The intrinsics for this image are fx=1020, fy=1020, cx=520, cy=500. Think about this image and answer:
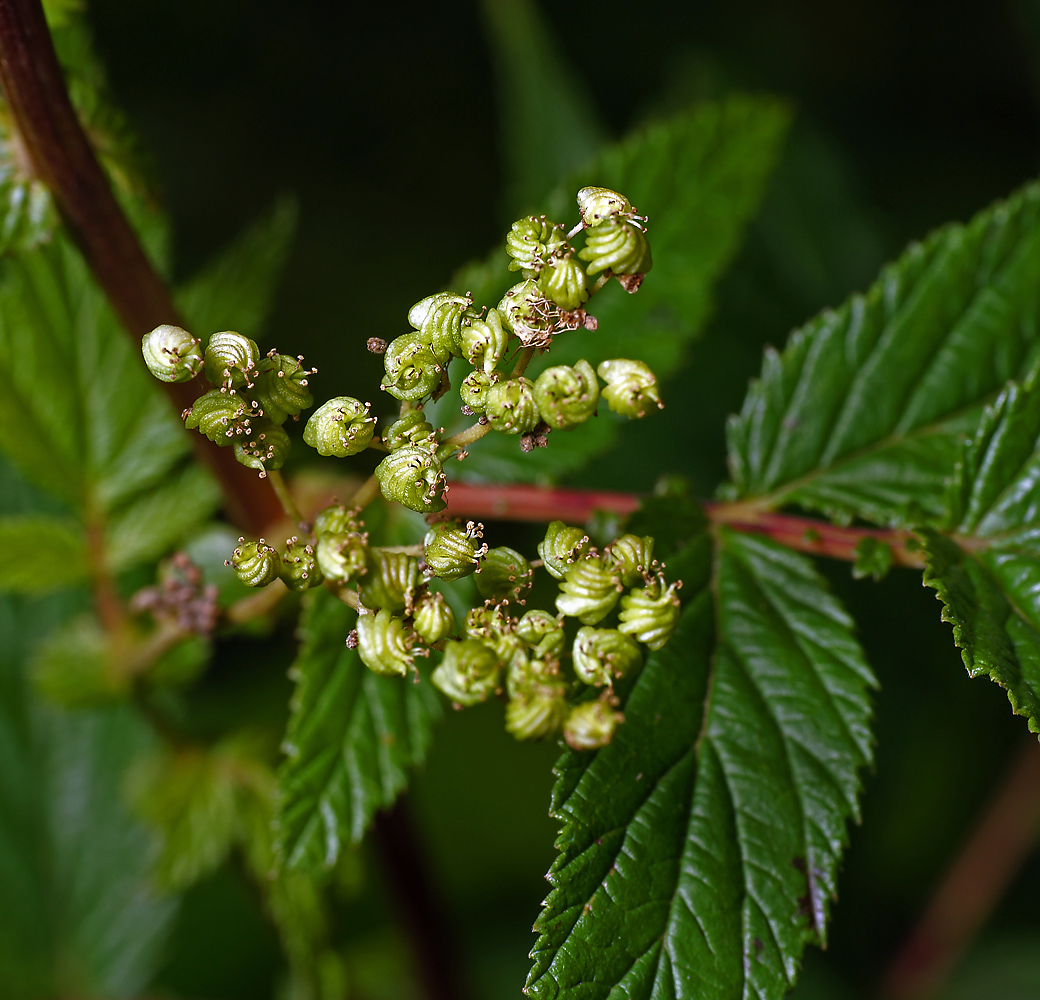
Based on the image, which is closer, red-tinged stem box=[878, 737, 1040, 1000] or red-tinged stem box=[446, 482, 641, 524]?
red-tinged stem box=[446, 482, 641, 524]

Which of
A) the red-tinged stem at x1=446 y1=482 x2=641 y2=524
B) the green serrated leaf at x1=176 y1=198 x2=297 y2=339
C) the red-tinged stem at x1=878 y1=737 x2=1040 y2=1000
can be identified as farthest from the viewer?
the red-tinged stem at x1=878 y1=737 x2=1040 y2=1000

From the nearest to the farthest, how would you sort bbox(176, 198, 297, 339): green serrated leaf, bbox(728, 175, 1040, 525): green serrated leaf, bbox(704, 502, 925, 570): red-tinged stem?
bbox(704, 502, 925, 570): red-tinged stem < bbox(728, 175, 1040, 525): green serrated leaf < bbox(176, 198, 297, 339): green serrated leaf

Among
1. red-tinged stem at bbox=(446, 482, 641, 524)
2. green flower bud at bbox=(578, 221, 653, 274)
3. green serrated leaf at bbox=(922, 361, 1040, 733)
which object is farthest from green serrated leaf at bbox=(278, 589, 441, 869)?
green serrated leaf at bbox=(922, 361, 1040, 733)

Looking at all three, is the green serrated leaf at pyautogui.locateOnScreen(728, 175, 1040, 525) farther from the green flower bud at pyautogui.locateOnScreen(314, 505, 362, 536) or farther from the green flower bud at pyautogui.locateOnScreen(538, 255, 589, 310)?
the green flower bud at pyautogui.locateOnScreen(314, 505, 362, 536)

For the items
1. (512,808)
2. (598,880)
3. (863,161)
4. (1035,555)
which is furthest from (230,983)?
(863,161)

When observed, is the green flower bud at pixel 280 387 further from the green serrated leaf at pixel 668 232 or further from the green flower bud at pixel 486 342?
the green serrated leaf at pixel 668 232

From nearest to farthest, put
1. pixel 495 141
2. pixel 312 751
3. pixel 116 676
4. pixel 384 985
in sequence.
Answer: pixel 312 751
pixel 116 676
pixel 384 985
pixel 495 141

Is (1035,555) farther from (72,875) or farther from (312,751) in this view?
(72,875)
